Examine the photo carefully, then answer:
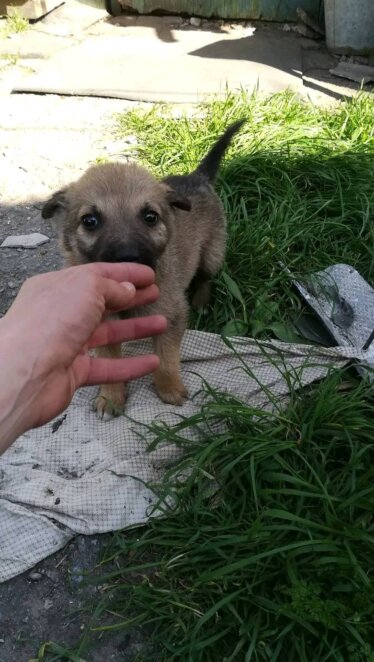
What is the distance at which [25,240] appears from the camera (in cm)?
379

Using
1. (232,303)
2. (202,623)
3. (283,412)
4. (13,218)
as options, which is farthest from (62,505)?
(13,218)

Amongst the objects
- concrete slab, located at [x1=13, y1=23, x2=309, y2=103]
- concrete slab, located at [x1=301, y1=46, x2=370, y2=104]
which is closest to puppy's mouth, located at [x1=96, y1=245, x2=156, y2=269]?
concrete slab, located at [x1=13, y1=23, x2=309, y2=103]

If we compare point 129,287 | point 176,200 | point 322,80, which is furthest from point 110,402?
point 322,80

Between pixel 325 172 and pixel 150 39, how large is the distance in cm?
403

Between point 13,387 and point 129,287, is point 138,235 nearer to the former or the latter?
point 129,287

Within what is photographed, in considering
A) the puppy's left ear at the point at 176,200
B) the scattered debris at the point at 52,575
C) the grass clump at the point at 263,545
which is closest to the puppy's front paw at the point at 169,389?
the grass clump at the point at 263,545

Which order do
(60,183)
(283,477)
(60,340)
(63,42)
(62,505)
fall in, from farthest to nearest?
(63,42)
(60,183)
(62,505)
(283,477)
(60,340)

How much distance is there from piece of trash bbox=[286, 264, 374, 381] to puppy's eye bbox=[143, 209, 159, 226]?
105cm

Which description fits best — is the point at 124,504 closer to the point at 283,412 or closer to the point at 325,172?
the point at 283,412

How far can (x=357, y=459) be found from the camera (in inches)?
80.7

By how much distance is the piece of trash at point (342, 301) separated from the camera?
2918 millimetres

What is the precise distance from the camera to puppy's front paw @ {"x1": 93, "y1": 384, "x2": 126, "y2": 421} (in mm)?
2641

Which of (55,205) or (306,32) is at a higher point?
(306,32)

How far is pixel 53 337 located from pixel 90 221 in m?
0.88
